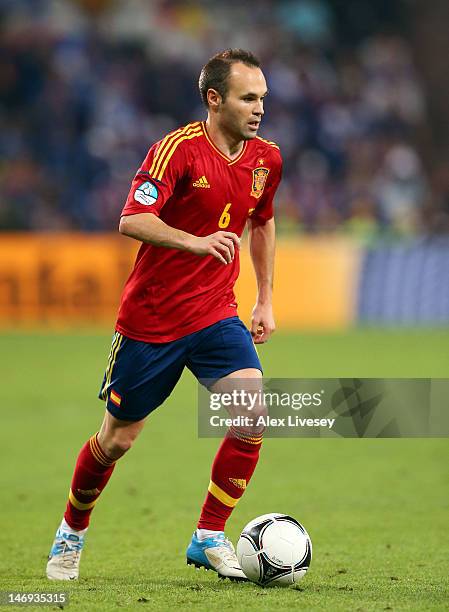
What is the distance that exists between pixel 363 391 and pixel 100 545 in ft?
5.60

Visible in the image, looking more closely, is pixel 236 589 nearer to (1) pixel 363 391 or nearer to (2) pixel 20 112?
(1) pixel 363 391

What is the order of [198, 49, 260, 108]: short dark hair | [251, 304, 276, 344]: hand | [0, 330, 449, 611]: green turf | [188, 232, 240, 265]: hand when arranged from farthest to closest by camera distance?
[251, 304, 276, 344]: hand < [198, 49, 260, 108]: short dark hair < [0, 330, 449, 611]: green turf < [188, 232, 240, 265]: hand

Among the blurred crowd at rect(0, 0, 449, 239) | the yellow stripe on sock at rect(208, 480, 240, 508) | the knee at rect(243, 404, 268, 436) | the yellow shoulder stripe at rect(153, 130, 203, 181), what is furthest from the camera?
the blurred crowd at rect(0, 0, 449, 239)

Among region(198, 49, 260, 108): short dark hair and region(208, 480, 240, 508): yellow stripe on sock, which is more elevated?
region(198, 49, 260, 108): short dark hair

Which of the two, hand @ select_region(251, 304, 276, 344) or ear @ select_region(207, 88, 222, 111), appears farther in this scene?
hand @ select_region(251, 304, 276, 344)

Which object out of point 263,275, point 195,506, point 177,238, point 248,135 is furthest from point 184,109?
point 177,238

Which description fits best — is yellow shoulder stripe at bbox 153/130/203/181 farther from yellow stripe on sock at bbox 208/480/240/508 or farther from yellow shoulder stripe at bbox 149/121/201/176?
yellow stripe on sock at bbox 208/480/240/508

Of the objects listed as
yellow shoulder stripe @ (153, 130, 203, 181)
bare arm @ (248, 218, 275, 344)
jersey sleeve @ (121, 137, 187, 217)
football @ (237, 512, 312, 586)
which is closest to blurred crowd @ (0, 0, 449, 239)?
bare arm @ (248, 218, 275, 344)

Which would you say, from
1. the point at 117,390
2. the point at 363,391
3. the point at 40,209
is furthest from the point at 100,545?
the point at 40,209

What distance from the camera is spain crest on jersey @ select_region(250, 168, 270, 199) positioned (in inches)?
208

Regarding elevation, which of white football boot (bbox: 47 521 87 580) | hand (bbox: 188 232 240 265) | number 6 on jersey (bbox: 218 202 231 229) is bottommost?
white football boot (bbox: 47 521 87 580)

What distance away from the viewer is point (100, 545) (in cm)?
602

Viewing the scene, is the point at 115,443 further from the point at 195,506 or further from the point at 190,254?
the point at 195,506

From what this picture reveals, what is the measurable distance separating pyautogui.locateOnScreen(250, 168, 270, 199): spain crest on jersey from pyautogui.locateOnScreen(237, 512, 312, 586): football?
1.47m
